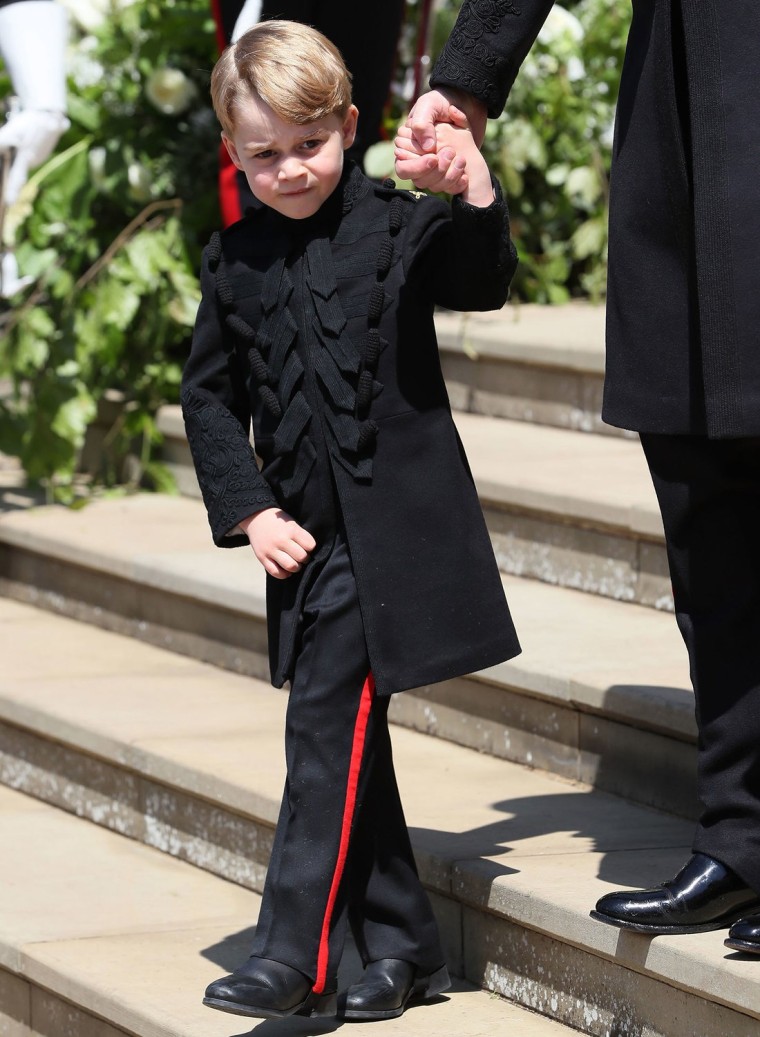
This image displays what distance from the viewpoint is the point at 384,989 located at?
2371 mm

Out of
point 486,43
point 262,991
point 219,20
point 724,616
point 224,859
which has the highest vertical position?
point 486,43

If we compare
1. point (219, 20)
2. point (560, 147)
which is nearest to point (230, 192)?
point (219, 20)

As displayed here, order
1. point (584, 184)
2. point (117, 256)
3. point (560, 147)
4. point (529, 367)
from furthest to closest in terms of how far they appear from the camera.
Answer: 1. point (560, 147)
2. point (584, 184)
3. point (117, 256)
4. point (529, 367)

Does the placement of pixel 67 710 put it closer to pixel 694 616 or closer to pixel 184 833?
pixel 184 833

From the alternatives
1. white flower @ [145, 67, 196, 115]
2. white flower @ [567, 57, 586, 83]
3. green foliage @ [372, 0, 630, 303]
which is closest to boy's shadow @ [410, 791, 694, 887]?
green foliage @ [372, 0, 630, 303]

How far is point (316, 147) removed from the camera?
2227 mm

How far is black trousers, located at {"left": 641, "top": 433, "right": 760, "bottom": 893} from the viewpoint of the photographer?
2.11 metres

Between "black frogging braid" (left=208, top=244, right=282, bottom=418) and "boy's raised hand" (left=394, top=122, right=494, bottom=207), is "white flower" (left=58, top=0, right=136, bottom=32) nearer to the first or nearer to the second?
"black frogging braid" (left=208, top=244, right=282, bottom=418)

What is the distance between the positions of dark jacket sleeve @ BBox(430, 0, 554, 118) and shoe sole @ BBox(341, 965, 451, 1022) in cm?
113

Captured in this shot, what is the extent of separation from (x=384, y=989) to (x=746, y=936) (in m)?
0.51

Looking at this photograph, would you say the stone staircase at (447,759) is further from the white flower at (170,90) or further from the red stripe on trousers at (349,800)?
the white flower at (170,90)

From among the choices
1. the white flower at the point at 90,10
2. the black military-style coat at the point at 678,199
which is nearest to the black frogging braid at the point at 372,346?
the black military-style coat at the point at 678,199

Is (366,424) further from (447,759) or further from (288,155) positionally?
(447,759)

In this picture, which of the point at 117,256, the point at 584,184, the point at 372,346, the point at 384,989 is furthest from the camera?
the point at 584,184
